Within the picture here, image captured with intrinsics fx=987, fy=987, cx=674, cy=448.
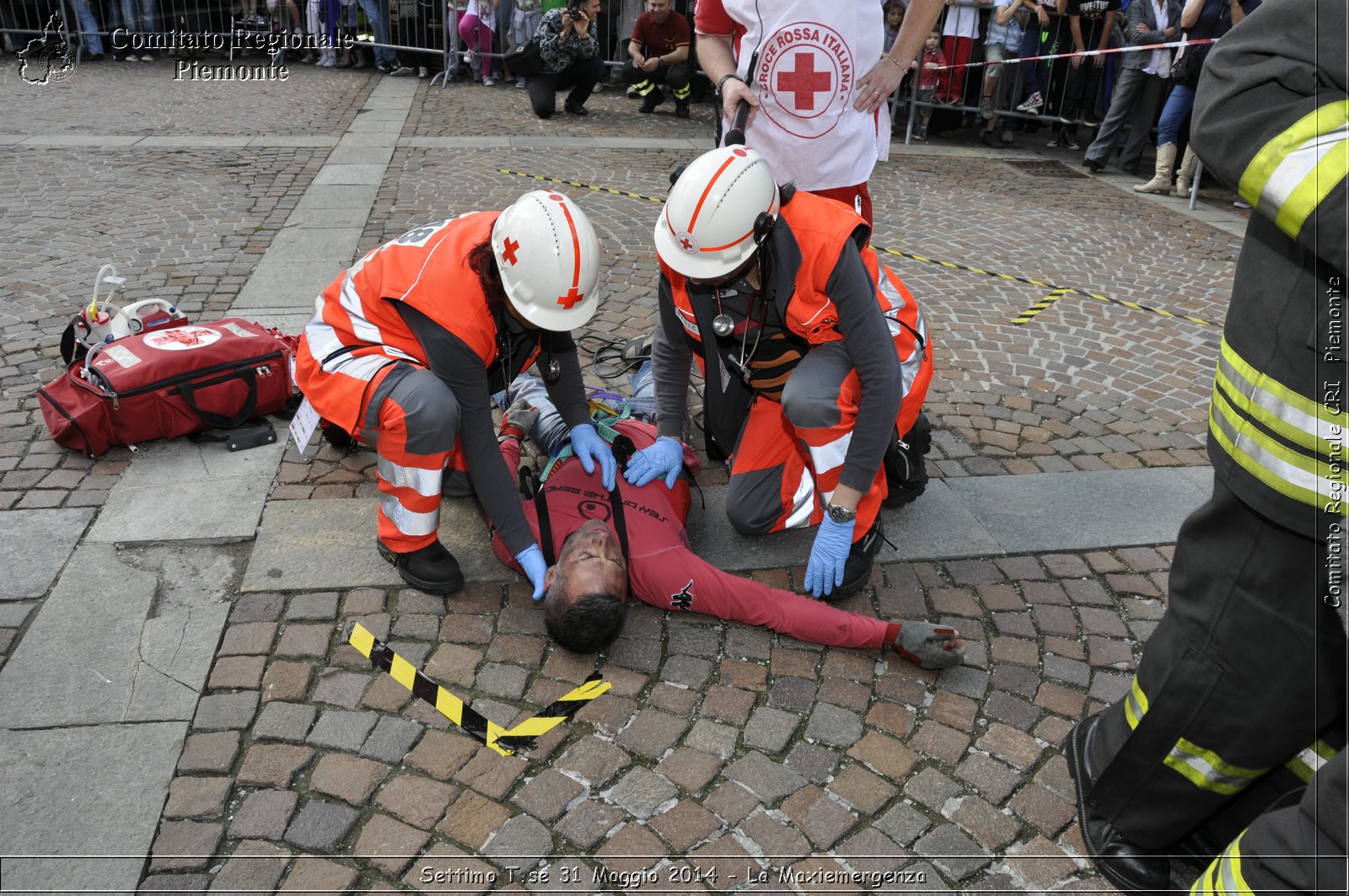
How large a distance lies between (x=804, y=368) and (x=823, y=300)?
0.96 ft

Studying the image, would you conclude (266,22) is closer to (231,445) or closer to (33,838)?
(231,445)

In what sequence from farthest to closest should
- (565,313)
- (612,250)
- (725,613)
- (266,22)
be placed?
1. (266,22)
2. (612,250)
3. (725,613)
4. (565,313)

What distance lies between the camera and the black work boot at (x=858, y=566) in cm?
332

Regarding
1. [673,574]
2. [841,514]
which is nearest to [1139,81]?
[841,514]

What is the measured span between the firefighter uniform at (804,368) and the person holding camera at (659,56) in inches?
337

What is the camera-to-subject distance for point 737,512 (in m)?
3.56

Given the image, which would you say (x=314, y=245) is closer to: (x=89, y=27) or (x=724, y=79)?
(x=724, y=79)

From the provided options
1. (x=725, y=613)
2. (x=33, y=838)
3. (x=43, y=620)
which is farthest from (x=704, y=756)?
(x=43, y=620)

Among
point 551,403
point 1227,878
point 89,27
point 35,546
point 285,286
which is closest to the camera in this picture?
point 1227,878

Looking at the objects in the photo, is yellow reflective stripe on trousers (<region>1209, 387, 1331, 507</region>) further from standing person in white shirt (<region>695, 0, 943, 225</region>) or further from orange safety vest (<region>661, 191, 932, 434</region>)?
standing person in white shirt (<region>695, 0, 943, 225</region>)

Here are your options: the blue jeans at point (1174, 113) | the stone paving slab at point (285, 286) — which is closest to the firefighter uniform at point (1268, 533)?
the stone paving slab at point (285, 286)

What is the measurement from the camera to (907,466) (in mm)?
3662

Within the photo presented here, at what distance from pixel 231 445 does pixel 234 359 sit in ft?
1.14

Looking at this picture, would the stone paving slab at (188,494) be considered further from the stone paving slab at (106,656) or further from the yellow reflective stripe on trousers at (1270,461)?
the yellow reflective stripe on trousers at (1270,461)
